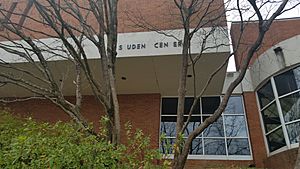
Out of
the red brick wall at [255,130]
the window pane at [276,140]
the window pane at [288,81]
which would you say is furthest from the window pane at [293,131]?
the red brick wall at [255,130]

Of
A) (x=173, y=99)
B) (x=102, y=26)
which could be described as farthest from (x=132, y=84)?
(x=102, y=26)

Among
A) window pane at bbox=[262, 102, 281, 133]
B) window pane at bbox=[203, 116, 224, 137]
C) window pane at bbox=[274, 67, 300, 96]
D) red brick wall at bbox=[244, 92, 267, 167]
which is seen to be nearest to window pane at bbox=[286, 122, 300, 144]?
window pane at bbox=[262, 102, 281, 133]

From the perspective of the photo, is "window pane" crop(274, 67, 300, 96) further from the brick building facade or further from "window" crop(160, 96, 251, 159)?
"window" crop(160, 96, 251, 159)

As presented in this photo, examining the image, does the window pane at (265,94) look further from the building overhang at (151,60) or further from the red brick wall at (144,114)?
the building overhang at (151,60)

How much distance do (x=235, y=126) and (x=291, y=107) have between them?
9.71 ft

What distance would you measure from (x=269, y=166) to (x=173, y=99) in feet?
17.1

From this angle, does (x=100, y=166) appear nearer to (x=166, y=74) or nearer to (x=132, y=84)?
(x=166, y=74)

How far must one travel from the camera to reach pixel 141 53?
32.1 ft

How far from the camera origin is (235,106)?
13164 mm

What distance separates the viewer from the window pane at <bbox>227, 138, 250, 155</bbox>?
38.9 ft

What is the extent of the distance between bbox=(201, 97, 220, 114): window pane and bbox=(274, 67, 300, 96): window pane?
11.1 ft

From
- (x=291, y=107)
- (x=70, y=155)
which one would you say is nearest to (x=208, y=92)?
(x=291, y=107)

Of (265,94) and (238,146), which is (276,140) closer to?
(238,146)

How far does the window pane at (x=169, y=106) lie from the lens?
13.4m
